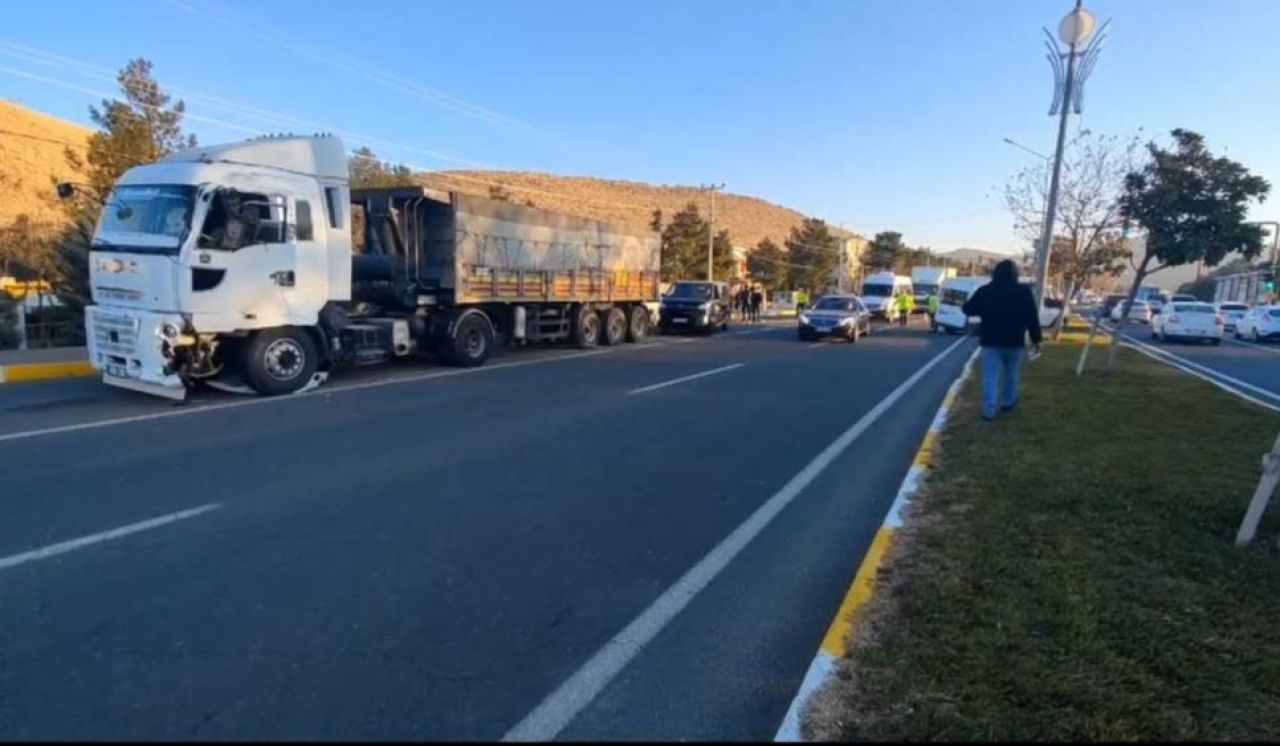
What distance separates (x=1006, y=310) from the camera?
30.5 feet

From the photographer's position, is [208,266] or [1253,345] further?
[1253,345]

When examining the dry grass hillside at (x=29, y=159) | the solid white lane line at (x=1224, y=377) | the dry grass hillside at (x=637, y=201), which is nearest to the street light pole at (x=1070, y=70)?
the solid white lane line at (x=1224, y=377)

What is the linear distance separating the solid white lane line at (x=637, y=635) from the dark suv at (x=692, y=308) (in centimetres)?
2058

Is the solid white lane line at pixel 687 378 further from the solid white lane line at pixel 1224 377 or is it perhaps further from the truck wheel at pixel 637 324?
the solid white lane line at pixel 1224 377

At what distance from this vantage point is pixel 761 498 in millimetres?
6293

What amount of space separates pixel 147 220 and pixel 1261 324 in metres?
38.4

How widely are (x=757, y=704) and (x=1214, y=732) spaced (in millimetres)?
1602

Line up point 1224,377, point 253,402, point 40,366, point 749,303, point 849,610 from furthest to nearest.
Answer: point 749,303, point 1224,377, point 40,366, point 253,402, point 849,610

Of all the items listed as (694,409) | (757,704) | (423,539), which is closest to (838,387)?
(694,409)

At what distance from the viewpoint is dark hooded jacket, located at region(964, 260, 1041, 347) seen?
9281 millimetres

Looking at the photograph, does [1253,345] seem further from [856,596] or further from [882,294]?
[856,596]

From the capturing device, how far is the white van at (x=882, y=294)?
39.8 meters

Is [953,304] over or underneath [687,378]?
over

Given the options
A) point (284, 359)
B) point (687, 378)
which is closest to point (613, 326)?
point (687, 378)
